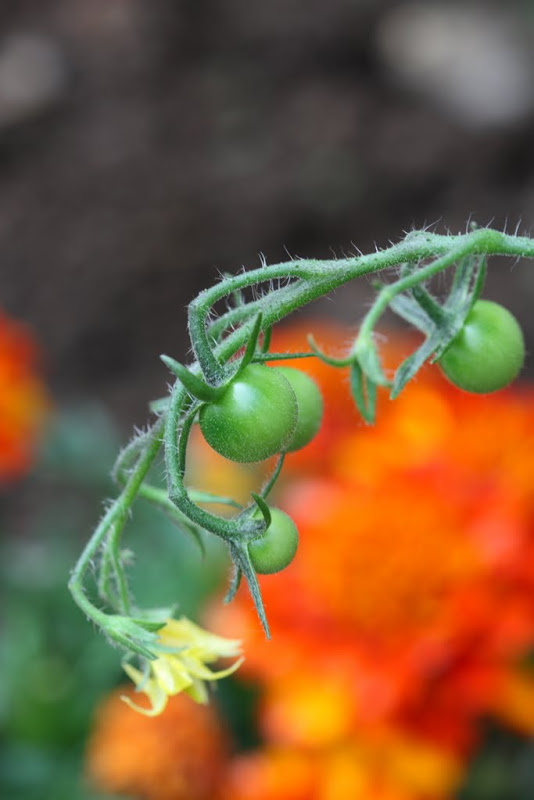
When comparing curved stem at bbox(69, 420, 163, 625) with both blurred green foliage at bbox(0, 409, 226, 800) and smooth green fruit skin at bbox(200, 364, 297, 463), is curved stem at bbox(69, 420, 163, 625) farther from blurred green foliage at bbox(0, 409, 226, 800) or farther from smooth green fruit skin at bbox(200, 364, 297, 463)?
blurred green foliage at bbox(0, 409, 226, 800)

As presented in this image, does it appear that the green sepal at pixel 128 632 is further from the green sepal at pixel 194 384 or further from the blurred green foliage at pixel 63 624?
the blurred green foliage at pixel 63 624

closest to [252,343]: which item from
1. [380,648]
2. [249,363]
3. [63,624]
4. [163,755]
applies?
[249,363]

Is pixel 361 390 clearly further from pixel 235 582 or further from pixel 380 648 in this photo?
pixel 380 648

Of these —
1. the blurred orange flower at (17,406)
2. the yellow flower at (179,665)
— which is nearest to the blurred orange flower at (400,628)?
the blurred orange flower at (17,406)

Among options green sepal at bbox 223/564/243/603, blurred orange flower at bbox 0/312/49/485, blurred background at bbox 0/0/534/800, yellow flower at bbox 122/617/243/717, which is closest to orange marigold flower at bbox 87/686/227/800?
blurred orange flower at bbox 0/312/49/485

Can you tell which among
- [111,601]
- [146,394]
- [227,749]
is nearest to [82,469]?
[227,749]
